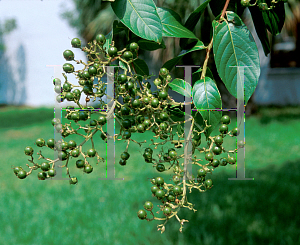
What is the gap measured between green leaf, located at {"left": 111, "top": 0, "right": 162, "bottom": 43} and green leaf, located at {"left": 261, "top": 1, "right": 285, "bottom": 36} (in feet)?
1.10

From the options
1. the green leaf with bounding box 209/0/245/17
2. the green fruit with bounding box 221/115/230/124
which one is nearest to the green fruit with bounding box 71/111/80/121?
the green fruit with bounding box 221/115/230/124

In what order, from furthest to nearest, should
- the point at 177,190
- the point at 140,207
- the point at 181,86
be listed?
the point at 140,207 → the point at 181,86 → the point at 177,190

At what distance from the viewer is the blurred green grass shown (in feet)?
9.00

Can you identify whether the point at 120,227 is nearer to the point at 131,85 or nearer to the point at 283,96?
the point at 131,85

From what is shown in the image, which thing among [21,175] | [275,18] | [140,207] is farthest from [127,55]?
[140,207]

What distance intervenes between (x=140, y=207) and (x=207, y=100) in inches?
107

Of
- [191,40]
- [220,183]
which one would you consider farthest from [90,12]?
[191,40]

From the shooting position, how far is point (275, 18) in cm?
89

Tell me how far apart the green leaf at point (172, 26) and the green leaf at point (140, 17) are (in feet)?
0.20

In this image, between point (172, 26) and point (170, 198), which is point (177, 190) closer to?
point (170, 198)

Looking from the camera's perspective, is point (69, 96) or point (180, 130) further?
point (180, 130)

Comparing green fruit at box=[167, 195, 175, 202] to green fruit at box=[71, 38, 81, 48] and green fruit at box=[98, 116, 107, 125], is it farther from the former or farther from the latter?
green fruit at box=[71, 38, 81, 48]

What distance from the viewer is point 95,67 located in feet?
2.15

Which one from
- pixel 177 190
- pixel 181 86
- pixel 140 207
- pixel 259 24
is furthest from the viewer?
pixel 140 207
